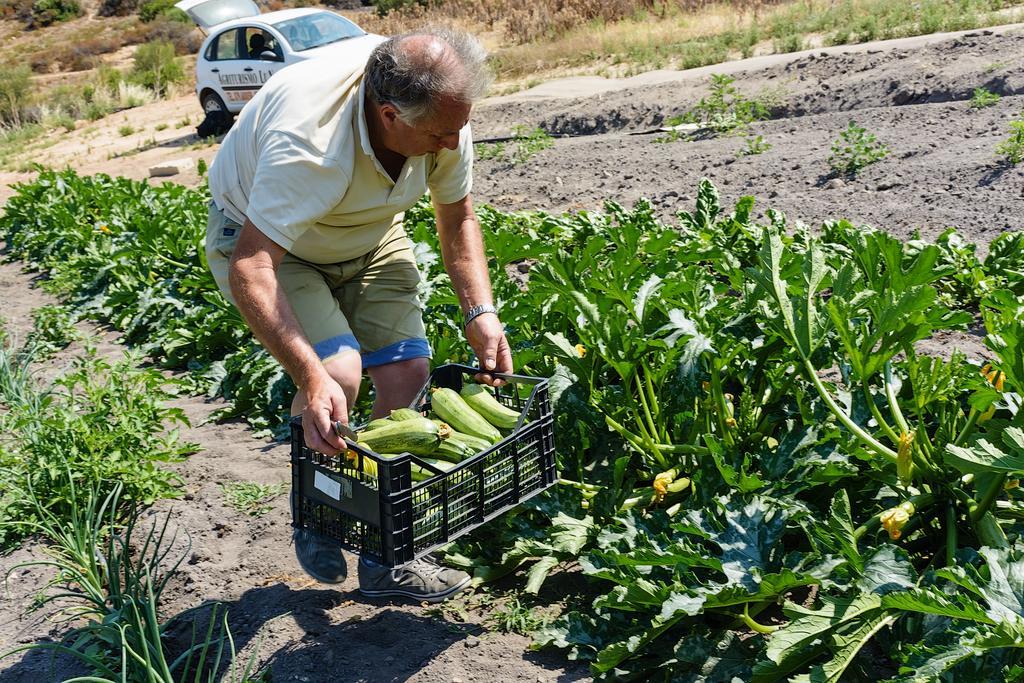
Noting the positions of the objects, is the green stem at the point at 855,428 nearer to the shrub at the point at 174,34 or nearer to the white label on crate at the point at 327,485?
the white label on crate at the point at 327,485

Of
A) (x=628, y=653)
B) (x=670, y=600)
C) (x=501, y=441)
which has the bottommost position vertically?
(x=628, y=653)

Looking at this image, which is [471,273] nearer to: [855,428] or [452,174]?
[452,174]

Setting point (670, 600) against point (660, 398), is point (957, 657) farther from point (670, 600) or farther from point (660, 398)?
point (660, 398)

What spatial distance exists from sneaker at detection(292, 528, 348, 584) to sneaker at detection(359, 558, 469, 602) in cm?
7

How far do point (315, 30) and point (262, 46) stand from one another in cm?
94

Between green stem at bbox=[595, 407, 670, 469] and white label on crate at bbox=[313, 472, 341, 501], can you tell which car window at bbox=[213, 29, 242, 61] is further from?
white label on crate at bbox=[313, 472, 341, 501]

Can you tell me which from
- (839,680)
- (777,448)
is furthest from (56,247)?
(839,680)

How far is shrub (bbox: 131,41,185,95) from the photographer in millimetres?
26473

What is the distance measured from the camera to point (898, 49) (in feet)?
35.9

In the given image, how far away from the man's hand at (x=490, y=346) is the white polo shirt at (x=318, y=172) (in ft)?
1.61

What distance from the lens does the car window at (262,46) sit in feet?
48.9

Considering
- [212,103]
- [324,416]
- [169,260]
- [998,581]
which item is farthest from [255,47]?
[998,581]

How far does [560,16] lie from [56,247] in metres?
17.2

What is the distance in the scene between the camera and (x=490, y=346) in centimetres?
328
